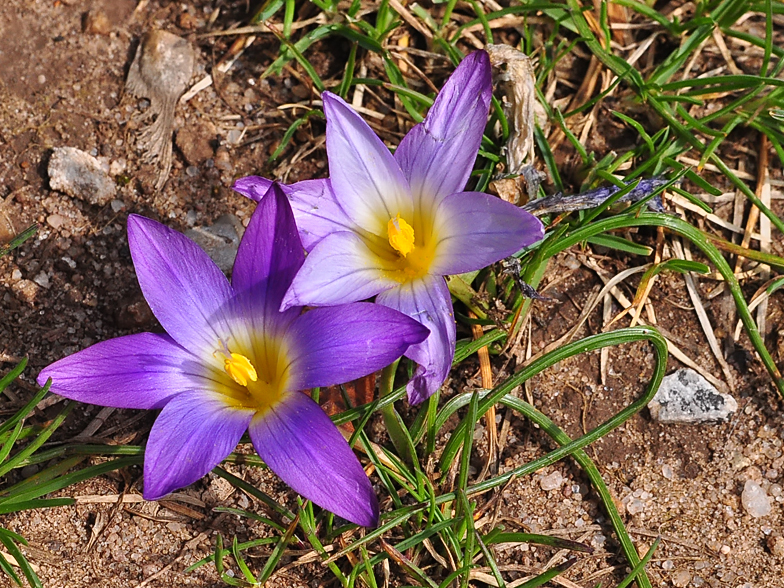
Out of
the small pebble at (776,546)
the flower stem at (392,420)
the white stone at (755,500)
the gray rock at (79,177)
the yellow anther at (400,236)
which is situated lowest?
the small pebble at (776,546)

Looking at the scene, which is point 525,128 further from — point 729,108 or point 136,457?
point 136,457

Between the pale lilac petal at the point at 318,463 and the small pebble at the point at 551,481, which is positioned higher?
the pale lilac petal at the point at 318,463

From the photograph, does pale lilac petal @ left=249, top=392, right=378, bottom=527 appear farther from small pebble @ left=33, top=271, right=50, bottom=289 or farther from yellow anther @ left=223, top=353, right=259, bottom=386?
small pebble @ left=33, top=271, right=50, bottom=289

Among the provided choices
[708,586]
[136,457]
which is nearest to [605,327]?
[708,586]

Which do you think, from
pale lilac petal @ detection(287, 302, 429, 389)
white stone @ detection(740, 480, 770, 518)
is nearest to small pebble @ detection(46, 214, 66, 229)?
pale lilac petal @ detection(287, 302, 429, 389)

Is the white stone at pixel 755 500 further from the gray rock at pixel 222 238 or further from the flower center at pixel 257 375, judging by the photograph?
the gray rock at pixel 222 238

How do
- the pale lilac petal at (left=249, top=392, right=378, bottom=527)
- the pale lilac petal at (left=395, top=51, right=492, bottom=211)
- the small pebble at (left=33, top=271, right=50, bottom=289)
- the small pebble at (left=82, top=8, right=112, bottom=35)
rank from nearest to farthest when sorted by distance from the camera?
the pale lilac petal at (left=249, top=392, right=378, bottom=527), the pale lilac petal at (left=395, top=51, right=492, bottom=211), the small pebble at (left=33, top=271, right=50, bottom=289), the small pebble at (left=82, top=8, right=112, bottom=35)

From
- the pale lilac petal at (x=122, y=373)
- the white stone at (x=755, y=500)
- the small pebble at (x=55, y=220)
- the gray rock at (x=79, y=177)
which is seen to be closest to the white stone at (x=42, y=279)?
the small pebble at (x=55, y=220)
